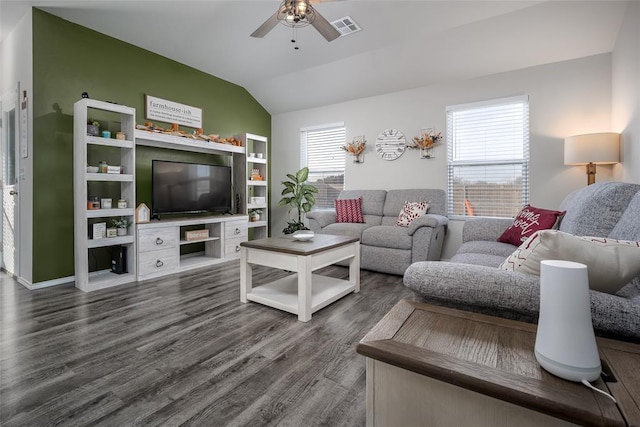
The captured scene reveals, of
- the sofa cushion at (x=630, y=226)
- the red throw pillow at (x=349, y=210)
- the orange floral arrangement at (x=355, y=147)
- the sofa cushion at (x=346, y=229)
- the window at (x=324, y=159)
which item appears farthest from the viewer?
the window at (x=324, y=159)

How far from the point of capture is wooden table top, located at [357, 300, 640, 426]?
62 centimetres

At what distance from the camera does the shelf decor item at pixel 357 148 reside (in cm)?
492

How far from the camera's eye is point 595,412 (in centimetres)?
59

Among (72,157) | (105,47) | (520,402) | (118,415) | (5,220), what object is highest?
(105,47)

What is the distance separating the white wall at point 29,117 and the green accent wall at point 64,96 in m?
0.06

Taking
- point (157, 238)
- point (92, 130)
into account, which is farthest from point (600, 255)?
point (92, 130)

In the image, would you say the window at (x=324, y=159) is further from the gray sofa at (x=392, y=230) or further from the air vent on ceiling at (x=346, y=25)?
the air vent on ceiling at (x=346, y=25)

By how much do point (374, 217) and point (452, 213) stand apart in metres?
1.07

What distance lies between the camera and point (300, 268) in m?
2.35

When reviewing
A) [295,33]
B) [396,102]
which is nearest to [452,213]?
[396,102]

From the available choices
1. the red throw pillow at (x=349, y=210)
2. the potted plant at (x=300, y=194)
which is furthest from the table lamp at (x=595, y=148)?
the potted plant at (x=300, y=194)

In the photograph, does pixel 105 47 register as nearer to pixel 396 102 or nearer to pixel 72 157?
pixel 72 157

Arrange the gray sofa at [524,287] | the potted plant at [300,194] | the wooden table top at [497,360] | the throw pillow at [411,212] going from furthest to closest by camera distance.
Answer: the potted plant at [300,194], the throw pillow at [411,212], the gray sofa at [524,287], the wooden table top at [497,360]

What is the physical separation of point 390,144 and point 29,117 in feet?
14.1
